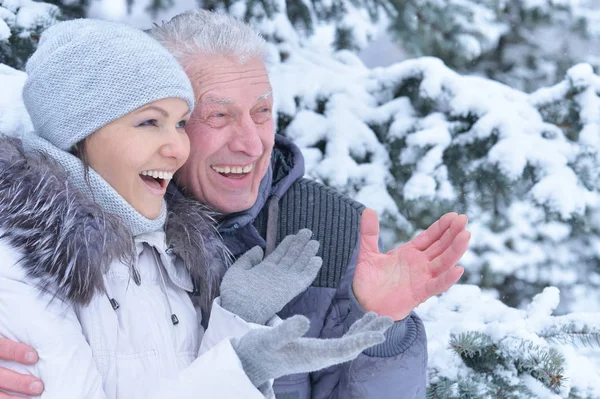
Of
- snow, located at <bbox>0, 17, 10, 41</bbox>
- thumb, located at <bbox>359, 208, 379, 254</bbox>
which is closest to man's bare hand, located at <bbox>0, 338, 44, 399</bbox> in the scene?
thumb, located at <bbox>359, 208, 379, 254</bbox>

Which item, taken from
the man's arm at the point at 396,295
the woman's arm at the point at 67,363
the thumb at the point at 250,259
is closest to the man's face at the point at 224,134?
the thumb at the point at 250,259

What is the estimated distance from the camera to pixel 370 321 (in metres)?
1.46

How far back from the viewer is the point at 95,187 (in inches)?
65.4

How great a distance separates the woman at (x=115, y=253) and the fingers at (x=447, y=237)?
334 millimetres

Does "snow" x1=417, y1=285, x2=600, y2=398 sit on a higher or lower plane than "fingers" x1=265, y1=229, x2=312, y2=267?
lower

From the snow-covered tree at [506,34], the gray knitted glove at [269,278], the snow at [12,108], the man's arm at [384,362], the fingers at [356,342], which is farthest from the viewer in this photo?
the snow-covered tree at [506,34]

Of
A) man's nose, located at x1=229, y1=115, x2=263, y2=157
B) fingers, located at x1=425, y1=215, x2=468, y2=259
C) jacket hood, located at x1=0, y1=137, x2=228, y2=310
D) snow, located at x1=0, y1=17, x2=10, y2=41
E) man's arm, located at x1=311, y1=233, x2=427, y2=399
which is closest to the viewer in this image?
jacket hood, located at x1=0, y1=137, x2=228, y2=310

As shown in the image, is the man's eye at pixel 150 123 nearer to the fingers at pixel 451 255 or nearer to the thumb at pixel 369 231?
the thumb at pixel 369 231

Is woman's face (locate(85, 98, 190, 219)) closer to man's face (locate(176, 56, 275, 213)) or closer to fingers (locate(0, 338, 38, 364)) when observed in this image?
man's face (locate(176, 56, 275, 213))

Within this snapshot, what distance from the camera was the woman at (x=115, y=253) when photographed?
1455mm

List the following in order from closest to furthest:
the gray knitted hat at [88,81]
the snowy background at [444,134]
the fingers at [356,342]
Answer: the fingers at [356,342] < the gray knitted hat at [88,81] < the snowy background at [444,134]

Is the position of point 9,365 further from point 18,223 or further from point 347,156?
point 347,156

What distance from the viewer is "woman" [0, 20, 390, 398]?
1455 mm

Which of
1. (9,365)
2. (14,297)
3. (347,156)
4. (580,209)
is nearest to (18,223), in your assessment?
(14,297)
